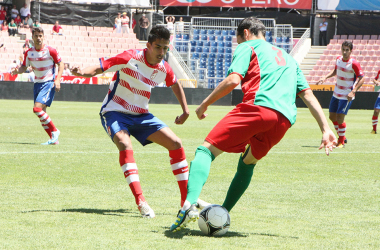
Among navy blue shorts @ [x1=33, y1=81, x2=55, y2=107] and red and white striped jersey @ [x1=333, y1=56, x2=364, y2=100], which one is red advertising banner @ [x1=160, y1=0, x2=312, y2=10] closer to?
red and white striped jersey @ [x1=333, y1=56, x2=364, y2=100]

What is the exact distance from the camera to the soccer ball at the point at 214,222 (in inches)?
163

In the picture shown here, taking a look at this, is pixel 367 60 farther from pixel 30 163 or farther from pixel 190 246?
pixel 190 246

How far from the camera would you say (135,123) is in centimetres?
513

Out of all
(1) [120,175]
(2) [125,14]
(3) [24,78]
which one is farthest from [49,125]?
(2) [125,14]

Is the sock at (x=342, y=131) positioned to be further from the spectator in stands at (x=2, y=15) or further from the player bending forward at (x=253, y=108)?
the spectator in stands at (x=2, y=15)

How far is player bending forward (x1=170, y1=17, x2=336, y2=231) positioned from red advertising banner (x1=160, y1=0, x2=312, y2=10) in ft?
109

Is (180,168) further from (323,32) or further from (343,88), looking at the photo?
(323,32)

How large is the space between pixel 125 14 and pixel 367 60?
53.3ft

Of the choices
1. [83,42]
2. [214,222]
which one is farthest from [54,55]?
[83,42]

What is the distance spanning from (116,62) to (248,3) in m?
32.8

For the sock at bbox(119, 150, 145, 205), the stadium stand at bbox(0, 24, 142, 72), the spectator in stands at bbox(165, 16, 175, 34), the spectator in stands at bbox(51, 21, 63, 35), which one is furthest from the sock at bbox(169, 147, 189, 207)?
the spectator in stands at bbox(165, 16, 175, 34)

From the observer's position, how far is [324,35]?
36.3 meters

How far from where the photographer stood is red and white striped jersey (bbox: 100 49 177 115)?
16.9ft

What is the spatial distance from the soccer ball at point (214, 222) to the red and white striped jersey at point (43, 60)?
6.99 m
